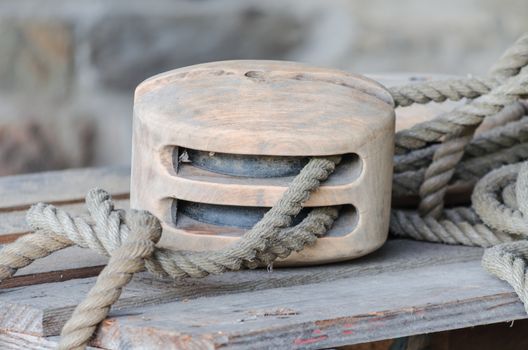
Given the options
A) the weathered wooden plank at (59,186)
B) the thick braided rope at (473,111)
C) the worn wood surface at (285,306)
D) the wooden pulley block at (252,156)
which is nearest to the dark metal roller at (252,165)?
the wooden pulley block at (252,156)

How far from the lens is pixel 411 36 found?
250cm

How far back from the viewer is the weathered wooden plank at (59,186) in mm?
1402

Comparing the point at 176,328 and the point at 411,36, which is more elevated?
the point at 176,328

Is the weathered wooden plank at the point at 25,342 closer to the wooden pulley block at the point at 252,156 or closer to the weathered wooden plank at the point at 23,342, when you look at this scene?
the weathered wooden plank at the point at 23,342

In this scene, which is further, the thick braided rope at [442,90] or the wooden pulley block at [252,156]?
the thick braided rope at [442,90]

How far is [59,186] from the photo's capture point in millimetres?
1483

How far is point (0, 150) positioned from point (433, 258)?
4.71ft

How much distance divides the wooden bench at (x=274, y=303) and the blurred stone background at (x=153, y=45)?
1.21 metres

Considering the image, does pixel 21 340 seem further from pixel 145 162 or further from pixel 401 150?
pixel 401 150

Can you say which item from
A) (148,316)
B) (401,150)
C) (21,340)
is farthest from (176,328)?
(401,150)

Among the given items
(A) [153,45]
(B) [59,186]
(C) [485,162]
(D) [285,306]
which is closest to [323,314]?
(D) [285,306]

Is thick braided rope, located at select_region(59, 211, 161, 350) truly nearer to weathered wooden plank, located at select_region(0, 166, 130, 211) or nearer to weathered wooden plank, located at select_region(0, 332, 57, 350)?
weathered wooden plank, located at select_region(0, 332, 57, 350)

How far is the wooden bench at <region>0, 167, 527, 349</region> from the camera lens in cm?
87

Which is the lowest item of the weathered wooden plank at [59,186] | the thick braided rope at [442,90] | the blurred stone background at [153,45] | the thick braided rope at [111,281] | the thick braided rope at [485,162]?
the blurred stone background at [153,45]
